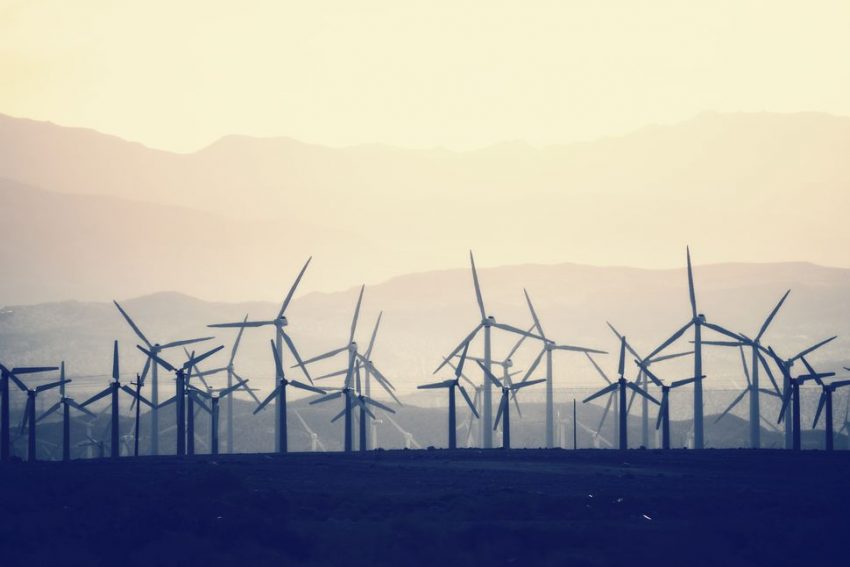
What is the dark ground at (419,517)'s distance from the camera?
51.9 m

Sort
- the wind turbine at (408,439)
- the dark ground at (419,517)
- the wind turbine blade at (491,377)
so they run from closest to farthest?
the dark ground at (419,517), the wind turbine blade at (491,377), the wind turbine at (408,439)

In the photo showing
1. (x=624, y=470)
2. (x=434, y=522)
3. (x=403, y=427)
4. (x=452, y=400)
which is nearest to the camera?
(x=434, y=522)

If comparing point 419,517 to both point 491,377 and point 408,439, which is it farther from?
point 408,439

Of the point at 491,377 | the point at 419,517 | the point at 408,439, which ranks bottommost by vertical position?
the point at 408,439

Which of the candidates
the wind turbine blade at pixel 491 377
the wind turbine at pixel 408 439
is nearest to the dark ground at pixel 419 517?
the wind turbine blade at pixel 491 377

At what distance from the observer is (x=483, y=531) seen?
177ft

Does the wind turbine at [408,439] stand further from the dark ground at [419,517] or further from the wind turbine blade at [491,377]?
the dark ground at [419,517]

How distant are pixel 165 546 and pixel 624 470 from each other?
1573 inches

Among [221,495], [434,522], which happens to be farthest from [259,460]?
[434,522]

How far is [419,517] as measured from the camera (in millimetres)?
59062

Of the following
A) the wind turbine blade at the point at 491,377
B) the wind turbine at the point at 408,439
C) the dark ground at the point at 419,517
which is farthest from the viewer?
the wind turbine at the point at 408,439

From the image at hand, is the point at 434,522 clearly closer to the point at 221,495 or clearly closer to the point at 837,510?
the point at 221,495

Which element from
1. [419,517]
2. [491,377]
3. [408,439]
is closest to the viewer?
[419,517]

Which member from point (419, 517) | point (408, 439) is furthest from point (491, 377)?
point (408, 439)
